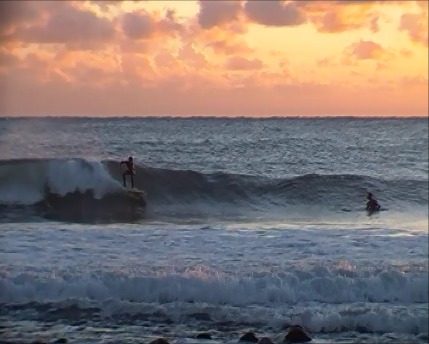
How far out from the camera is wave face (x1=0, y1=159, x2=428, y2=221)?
10914mm

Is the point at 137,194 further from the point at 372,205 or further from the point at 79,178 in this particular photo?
the point at 372,205

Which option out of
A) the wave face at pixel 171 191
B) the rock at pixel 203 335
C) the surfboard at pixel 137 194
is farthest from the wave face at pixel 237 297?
the surfboard at pixel 137 194

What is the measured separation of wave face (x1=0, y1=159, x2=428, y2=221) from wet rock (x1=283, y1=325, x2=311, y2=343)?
15.7 ft

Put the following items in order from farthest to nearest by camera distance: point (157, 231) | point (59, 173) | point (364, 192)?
point (59, 173)
point (364, 192)
point (157, 231)

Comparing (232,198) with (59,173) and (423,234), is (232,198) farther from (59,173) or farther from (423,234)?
(423,234)

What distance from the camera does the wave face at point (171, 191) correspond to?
→ 1091 cm

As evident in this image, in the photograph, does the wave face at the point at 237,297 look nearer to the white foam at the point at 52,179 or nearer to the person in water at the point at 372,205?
the person in water at the point at 372,205

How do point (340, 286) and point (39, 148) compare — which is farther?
point (39, 148)

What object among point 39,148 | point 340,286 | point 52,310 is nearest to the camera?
point 52,310

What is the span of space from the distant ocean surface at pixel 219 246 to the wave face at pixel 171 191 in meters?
0.04

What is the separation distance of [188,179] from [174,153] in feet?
17.6

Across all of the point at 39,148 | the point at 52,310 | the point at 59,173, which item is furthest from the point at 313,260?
the point at 39,148

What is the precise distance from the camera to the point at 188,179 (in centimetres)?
1445

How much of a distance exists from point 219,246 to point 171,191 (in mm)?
5775
